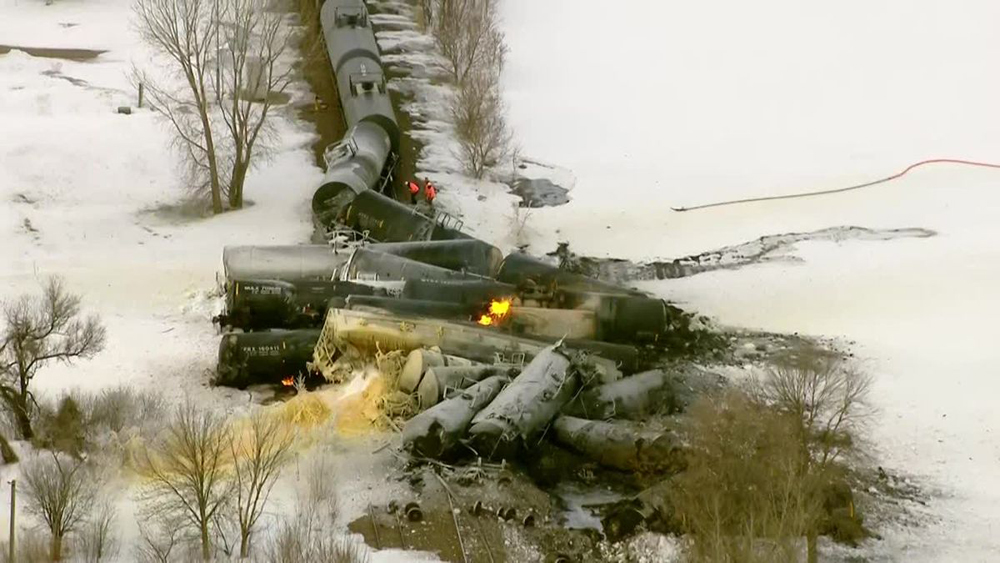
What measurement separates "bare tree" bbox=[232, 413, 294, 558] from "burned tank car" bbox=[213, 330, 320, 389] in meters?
2.45

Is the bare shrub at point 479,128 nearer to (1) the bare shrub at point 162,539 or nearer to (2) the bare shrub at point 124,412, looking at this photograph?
(2) the bare shrub at point 124,412

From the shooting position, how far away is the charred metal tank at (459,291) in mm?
28222

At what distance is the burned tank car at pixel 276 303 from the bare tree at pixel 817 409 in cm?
967

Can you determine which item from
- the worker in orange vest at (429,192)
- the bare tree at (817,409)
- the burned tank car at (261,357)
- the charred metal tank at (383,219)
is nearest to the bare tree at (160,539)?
the burned tank car at (261,357)

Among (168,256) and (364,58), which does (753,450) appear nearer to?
(168,256)

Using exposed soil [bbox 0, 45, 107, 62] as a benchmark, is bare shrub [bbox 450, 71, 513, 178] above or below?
below

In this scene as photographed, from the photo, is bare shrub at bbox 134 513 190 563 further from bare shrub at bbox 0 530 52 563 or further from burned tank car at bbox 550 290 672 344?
burned tank car at bbox 550 290 672 344

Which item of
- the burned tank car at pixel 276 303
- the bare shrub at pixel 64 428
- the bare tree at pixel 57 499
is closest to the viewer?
the bare tree at pixel 57 499

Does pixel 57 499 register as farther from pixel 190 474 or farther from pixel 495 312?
pixel 495 312

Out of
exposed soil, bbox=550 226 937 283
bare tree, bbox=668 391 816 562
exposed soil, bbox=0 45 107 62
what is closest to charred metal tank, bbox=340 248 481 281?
exposed soil, bbox=550 226 937 283

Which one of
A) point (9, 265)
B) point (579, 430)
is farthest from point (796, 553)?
point (9, 265)

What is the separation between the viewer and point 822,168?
40500 mm

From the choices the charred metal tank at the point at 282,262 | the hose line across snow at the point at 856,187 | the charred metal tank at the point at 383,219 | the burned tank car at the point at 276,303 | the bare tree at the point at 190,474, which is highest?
the hose line across snow at the point at 856,187

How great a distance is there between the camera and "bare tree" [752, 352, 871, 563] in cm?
2159
